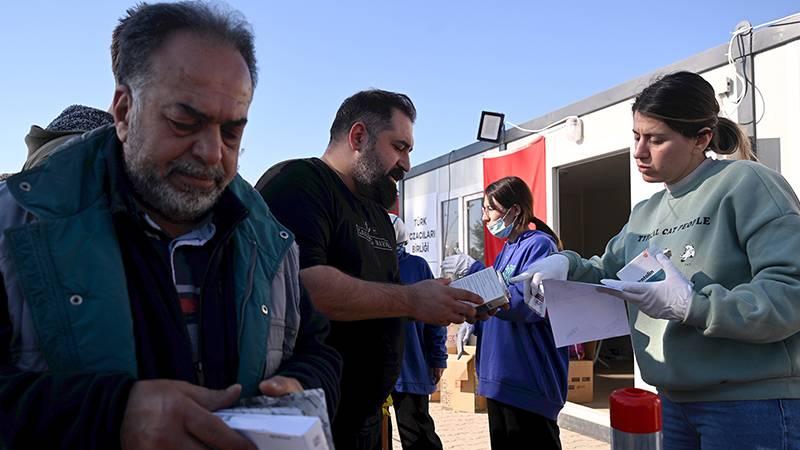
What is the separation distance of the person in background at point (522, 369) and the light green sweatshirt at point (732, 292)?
126 cm

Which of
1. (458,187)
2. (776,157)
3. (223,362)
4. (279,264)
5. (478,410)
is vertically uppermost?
(458,187)

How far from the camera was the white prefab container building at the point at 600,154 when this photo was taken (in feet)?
15.1

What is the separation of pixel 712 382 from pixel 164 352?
5.29ft

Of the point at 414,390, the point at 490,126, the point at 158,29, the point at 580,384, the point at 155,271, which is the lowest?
the point at 580,384

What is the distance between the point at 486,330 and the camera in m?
3.84

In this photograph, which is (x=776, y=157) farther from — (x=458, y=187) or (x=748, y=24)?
(x=458, y=187)

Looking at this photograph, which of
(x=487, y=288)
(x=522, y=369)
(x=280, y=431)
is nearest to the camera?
(x=280, y=431)

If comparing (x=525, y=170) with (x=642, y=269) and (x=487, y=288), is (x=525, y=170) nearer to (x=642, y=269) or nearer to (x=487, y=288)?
(x=487, y=288)

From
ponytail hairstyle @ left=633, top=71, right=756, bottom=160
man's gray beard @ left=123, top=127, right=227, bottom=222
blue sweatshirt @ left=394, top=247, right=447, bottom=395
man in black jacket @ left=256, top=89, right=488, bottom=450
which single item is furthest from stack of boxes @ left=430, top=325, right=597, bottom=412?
man's gray beard @ left=123, top=127, right=227, bottom=222

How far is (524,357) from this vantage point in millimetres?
3543

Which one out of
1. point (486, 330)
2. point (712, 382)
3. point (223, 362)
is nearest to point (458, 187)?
point (486, 330)

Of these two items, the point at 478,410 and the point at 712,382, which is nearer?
the point at 712,382

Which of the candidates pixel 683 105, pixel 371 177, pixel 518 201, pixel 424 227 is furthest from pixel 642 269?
pixel 424 227

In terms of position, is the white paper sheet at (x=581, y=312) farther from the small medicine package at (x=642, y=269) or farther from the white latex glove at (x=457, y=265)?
the white latex glove at (x=457, y=265)
